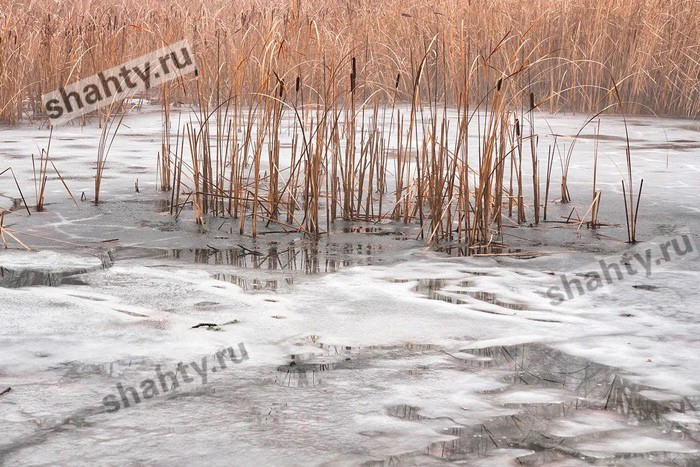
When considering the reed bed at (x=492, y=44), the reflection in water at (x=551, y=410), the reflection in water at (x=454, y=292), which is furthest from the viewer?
the reed bed at (x=492, y=44)

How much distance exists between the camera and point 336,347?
2797 millimetres

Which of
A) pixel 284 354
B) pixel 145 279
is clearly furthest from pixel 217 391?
pixel 145 279

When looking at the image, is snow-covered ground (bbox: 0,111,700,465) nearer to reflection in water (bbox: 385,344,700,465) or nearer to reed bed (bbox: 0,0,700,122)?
reflection in water (bbox: 385,344,700,465)

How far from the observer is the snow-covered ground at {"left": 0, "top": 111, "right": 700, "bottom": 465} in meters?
2.12

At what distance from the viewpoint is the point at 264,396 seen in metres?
2.39

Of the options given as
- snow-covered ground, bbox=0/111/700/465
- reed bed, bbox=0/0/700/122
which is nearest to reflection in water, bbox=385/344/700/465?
snow-covered ground, bbox=0/111/700/465

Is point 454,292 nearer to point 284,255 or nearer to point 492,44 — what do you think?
point 284,255

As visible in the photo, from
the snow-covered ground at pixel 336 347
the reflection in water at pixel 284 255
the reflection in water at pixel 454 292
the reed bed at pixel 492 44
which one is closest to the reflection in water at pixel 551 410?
the snow-covered ground at pixel 336 347

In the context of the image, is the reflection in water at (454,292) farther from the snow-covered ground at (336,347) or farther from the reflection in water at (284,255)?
the reflection in water at (284,255)

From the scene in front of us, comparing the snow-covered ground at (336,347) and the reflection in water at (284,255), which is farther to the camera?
the reflection in water at (284,255)

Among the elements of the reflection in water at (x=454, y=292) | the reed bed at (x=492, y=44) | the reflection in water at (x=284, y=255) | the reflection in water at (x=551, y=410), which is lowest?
the reflection in water at (x=551, y=410)

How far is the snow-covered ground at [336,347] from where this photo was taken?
6.97 feet

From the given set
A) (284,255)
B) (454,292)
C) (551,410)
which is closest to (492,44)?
(284,255)

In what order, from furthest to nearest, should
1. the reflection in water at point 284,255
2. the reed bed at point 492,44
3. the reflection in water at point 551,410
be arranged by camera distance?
the reed bed at point 492,44 < the reflection in water at point 284,255 < the reflection in water at point 551,410
